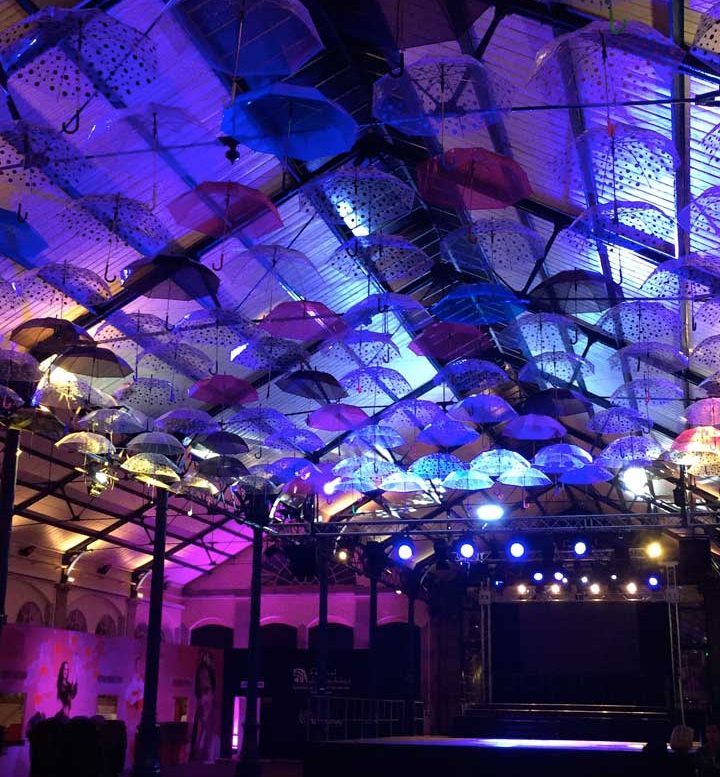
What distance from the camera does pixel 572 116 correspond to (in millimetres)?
8391

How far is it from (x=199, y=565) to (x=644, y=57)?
22.1m


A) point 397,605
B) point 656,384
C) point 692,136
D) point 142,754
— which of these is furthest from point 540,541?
point 692,136

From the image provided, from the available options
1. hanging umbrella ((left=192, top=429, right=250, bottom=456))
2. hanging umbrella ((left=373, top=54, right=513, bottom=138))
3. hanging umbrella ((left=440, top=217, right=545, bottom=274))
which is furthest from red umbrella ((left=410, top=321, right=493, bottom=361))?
hanging umbrella ((left=373, top=54, right=513, bottom=138))

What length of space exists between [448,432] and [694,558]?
808 cm

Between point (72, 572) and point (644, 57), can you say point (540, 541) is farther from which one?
point (644, 57)

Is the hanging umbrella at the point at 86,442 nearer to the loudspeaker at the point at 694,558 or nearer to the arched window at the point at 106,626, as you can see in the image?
the loudspeaker at the point at 694,558

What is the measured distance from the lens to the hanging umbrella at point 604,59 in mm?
4957

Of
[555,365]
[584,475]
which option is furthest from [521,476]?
[555,365]

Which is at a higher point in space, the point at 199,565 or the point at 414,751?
the point at 199,565

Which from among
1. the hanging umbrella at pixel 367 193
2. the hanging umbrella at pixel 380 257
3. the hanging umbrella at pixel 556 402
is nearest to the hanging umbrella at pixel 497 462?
the hanging umbrella at pixel 556 402

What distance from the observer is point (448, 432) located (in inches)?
437

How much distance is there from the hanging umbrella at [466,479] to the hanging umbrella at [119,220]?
6245 mm

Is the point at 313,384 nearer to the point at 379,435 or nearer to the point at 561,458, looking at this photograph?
the point at 379,435

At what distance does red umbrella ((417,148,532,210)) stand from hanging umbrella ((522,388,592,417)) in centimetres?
513
